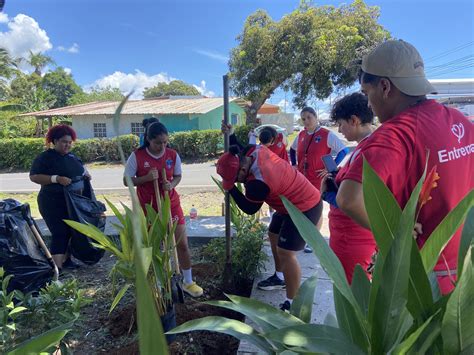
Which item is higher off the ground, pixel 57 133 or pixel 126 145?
pixel 126 145

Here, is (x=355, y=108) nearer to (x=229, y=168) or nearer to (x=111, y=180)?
(x=229, y=168)

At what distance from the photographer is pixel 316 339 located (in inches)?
25.3

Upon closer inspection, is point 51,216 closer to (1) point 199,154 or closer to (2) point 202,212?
(2) point 202,212

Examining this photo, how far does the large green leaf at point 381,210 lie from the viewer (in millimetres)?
671

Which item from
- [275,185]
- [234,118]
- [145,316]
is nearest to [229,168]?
[275,185]

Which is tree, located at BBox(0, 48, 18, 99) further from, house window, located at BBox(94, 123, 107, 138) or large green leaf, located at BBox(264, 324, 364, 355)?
large green leaf, located at BBox(264, 324, 364, 355)

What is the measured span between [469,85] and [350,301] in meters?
36.5

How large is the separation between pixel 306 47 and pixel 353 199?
12.4 metres

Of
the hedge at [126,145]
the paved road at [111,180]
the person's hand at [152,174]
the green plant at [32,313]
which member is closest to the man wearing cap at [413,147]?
the green plant at [32,313]

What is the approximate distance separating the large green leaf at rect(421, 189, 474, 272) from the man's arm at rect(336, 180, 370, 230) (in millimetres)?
557

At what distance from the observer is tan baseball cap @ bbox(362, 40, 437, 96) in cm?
131

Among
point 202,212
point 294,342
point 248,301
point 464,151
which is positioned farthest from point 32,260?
point 202,212

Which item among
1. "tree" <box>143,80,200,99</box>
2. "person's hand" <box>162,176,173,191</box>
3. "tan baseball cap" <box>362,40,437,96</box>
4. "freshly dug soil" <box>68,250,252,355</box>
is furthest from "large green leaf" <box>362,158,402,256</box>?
"tree" <box>143,80,200,99</box>

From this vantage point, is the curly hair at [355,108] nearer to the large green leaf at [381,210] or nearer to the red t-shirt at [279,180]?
the red t-shirt at [279,180]
